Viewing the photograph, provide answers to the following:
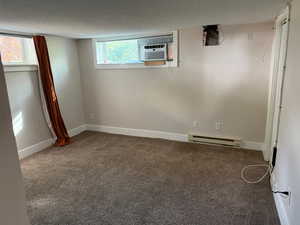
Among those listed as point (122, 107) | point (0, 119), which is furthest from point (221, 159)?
point (0, 119)

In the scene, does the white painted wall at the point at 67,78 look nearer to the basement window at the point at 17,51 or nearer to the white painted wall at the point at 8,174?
the basement window at the point at 17,51

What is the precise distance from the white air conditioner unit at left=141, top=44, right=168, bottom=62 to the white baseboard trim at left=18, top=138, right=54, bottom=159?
2430mm

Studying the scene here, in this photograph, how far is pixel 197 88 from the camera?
3.73 meters

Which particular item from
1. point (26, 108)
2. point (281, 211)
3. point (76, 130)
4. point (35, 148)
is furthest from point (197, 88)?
point (35, 148)

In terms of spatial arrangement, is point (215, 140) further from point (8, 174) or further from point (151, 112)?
point (8, 174)

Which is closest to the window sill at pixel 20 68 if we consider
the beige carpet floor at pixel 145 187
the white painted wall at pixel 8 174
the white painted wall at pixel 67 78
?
the white painted wall at pixel 67 78

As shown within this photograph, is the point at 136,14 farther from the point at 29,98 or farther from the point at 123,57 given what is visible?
the point at 29,98

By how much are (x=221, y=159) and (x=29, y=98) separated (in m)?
3.36

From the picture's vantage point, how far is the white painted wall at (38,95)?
3379 millimetres

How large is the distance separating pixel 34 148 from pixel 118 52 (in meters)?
2.45

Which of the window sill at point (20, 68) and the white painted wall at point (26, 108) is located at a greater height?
Answer: the window sill at point (20, 68)

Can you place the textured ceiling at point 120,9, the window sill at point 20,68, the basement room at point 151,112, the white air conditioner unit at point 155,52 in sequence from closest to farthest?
1. the textured ceiling at point 120,9
2. the basement room at point 151,112
3. the window sill at point 20,68
4. the white air conditioner unit at point 155,52

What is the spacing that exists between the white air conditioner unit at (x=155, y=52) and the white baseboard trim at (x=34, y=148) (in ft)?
7.97

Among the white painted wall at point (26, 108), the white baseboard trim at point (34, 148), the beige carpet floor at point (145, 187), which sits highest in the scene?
the white painted wall at point (26, 108)
